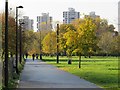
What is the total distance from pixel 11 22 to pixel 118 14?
44.0 ft

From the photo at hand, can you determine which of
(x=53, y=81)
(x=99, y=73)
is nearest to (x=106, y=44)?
(x=99, y=73)

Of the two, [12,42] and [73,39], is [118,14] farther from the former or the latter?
[12,42]

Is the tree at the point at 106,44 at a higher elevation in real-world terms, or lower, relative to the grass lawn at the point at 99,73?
higher

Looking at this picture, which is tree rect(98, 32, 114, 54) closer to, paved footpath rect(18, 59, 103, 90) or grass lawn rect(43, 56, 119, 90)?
grass lawn rect(43, 56, 119, 90)

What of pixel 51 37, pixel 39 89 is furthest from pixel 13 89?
pixel 51 37

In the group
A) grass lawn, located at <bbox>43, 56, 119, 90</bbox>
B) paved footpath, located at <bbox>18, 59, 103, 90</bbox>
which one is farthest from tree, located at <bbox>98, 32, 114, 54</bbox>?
paved footpath, located at <bbox>18, 59, 103, 90</bbox>

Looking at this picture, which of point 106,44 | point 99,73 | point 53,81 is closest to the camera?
point 53,81

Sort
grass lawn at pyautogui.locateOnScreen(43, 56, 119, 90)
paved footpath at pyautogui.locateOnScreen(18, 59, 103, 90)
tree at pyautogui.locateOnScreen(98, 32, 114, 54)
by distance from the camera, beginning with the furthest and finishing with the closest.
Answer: tree at pyautogui.locateOnScreen(98, 32, 114, 54) < grass lawn at pyautogui.locateOnScreen(43, 56, 119, 90) < paved footpath at pyautogui.locateOnScreen(18, 59, 103, 90)

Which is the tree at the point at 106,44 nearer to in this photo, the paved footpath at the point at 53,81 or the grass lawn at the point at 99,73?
the grass lawn at the point at 99,73

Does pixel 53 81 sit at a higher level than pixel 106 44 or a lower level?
lower

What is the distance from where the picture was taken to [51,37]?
99000 millimetres

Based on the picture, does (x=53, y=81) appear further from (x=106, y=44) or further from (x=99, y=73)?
(x=106, y=44)

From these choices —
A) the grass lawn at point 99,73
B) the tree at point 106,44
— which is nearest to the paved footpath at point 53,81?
the grass lawn at point 99,73

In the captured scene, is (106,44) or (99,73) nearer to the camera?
(99,73)
